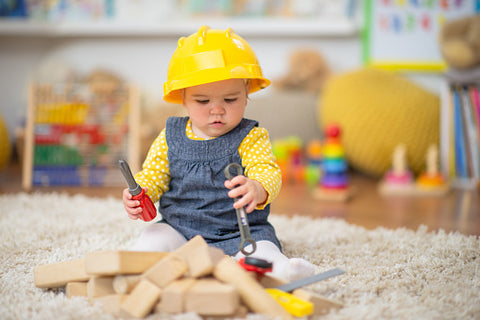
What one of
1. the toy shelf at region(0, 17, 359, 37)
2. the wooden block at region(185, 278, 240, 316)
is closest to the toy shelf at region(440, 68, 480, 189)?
the toy shelf at region(0, 17, 359, 37)

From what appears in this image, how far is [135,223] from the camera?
1250mm

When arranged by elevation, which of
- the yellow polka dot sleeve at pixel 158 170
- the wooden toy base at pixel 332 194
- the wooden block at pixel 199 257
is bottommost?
the wooden toy base at pixel 332 194

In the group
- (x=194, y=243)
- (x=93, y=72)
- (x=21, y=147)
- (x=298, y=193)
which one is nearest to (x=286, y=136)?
(x=298, y=193)

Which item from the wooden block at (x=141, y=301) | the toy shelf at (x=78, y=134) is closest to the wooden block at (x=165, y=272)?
the wooden block at (x=141, y=301)

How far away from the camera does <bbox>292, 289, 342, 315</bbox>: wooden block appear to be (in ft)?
2.22

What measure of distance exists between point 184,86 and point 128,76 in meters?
1.89

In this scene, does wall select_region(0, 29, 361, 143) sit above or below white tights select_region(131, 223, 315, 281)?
above

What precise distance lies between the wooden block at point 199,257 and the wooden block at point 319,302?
0.40 feet

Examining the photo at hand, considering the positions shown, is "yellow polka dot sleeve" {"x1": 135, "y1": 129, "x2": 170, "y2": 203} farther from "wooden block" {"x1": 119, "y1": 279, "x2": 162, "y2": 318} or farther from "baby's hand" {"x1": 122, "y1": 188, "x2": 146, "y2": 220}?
"wooden block" {"x1": 119, "y1": 279, "x2": 162, "y2": 318}

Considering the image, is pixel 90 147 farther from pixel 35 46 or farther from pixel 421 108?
pixel 421 108

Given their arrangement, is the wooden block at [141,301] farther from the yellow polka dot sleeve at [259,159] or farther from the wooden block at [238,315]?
the yellow polka dot sleeve at [259,159]

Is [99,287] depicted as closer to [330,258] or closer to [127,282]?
[127,282]

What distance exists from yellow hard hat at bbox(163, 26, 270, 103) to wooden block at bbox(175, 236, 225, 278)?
0.87 feet

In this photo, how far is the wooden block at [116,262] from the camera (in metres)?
0.68
